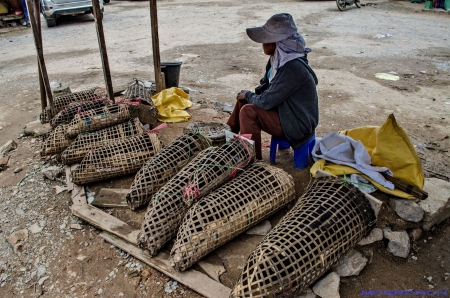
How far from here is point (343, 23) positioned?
11.5 metres

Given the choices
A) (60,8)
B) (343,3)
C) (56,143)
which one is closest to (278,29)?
(56,143)

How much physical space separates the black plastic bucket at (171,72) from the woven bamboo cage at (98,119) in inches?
59.1

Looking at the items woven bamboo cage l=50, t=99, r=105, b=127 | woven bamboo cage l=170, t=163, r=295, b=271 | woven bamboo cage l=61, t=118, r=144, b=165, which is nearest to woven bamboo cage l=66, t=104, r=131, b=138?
woven bamboo cage l=61, t=118, r=144, b=165

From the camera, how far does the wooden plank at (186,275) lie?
7.53ft

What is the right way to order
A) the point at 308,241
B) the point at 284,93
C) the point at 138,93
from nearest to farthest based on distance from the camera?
the point at 308,241, the point at 284,93, the point at 138,93

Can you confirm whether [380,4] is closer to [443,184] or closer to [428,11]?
[428,11]

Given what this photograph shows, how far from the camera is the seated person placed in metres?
2.94

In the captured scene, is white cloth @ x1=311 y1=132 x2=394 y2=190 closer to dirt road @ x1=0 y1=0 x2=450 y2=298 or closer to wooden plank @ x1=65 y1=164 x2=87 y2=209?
dirt road @ x1=0 y1=0 x2=450 y2=298

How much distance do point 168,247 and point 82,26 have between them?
12.1 meters

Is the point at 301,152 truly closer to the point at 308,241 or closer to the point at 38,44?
the point at 308,241

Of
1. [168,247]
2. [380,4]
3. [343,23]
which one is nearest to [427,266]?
[168,247]

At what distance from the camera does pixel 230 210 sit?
2.57m

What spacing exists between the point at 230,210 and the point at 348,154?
1238 millimetres

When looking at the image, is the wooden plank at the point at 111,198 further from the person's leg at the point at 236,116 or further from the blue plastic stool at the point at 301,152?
the blue plastic stool at the point at 301,152
